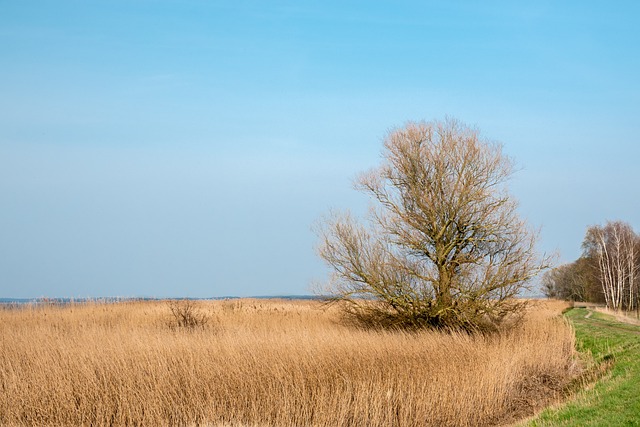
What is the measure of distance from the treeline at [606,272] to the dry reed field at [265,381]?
3900 cm

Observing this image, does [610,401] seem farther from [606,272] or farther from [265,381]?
[606,272]

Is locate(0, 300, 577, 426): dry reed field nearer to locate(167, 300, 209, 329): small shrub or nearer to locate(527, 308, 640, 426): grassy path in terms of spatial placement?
locate(527, 308, 640, 426): grassy path

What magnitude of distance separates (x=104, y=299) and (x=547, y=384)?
14.7m

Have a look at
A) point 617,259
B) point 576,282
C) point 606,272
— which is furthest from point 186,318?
point 576,282

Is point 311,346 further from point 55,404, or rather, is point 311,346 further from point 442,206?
point 442,206

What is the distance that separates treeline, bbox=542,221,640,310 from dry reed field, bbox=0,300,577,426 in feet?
128

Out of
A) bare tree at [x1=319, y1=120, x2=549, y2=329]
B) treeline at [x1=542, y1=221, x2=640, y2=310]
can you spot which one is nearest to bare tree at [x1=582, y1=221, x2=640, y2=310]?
treeline at [x1=542, y1=221, x2=640, y2=310]

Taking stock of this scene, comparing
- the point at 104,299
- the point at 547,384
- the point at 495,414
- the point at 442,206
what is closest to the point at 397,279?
the point at 442,206

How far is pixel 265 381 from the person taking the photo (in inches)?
449

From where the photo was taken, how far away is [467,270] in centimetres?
1847

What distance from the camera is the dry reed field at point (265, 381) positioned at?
1052 centimetres

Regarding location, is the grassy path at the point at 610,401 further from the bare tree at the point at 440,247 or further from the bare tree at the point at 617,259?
the bare tree at the point at 617,259

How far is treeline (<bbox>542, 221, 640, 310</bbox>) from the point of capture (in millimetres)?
52847

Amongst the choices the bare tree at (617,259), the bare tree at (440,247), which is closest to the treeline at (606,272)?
the bare tree at (617,259)
